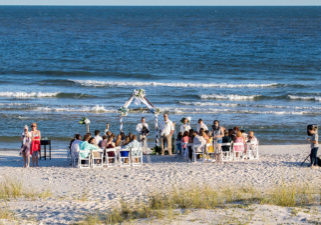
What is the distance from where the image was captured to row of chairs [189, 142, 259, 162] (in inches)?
643

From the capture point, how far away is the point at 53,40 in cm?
6450

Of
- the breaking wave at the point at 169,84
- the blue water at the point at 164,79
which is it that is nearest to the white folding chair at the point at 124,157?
the blue water at the point at 164,79

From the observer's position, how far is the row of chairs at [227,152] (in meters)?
16.3


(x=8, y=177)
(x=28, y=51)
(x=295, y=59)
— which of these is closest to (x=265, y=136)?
(x=8, y=177)

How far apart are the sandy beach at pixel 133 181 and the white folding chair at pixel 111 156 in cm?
37

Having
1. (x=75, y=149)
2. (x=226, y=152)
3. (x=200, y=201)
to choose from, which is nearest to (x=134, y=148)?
(x=75, y=149)

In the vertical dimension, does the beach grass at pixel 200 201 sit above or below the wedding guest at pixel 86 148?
below

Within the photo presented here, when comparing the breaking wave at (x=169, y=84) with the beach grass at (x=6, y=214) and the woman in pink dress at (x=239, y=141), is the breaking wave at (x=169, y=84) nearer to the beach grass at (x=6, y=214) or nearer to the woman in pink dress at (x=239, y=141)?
the woman in pink dress at (x=239, y=141)

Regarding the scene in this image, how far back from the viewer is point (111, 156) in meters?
16.2

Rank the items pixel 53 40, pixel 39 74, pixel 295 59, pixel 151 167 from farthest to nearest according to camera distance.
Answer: pixel 53 40 < pixel 295 59 < pixel 39 74 < pixel 151 167

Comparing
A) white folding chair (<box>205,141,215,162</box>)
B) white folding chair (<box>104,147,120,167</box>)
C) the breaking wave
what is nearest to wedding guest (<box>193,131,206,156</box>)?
white folding chair (<box>205,141,215,162</box>)

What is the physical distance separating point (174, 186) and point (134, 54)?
40189 mm

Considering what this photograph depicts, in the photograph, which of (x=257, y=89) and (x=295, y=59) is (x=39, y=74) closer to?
(x=257, y=89)

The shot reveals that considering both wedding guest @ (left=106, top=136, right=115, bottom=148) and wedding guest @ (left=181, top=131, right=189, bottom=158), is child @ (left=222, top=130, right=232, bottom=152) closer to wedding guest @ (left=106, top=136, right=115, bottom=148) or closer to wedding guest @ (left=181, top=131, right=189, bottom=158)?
wedding guest @ (left=181, top=131, right=189, bottom=158)
